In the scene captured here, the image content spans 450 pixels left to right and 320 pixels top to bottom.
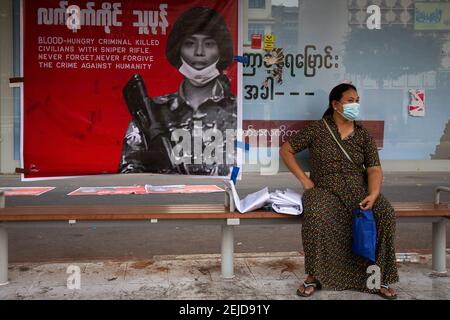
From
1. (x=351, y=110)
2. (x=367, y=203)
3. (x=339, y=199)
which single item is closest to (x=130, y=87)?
(x=351, y=110)

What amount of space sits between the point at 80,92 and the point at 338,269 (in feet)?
7.83

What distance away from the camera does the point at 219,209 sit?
4.23m

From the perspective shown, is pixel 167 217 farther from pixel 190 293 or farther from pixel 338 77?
pixel 338 77

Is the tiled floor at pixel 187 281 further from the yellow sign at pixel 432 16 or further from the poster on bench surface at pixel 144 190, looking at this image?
the poster on bench surface at pixel 144 190

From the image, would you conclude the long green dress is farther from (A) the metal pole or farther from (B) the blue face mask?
(A) the metal pole

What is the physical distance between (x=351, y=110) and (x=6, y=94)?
2663 mm

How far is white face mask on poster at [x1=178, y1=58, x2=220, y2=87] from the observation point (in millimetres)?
4133

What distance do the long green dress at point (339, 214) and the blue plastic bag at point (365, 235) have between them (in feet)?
0.39

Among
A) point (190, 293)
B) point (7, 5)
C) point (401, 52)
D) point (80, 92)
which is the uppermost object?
point (7, 5)

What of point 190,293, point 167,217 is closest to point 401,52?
point 167,217

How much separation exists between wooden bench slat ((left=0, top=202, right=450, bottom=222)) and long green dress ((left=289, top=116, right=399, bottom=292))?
0.24 meters

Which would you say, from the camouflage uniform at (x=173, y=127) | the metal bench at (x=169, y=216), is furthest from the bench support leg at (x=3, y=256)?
the camouflage uniform at (x=173, y=127)

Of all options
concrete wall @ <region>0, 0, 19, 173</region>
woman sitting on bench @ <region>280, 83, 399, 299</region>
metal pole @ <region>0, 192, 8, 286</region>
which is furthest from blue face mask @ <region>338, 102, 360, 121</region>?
metal pole @ <region>0, 192, 8, 286</region>

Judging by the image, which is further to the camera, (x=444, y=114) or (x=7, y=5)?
(x=444, y=114)
